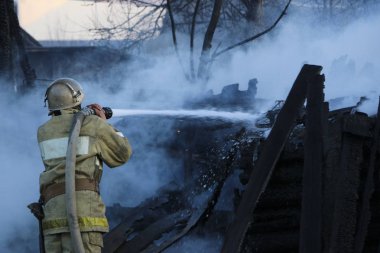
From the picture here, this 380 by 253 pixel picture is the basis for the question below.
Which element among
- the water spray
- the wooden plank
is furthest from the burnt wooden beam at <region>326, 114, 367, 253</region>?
the water spray

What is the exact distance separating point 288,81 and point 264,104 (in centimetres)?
201

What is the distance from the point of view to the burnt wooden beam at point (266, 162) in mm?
3537

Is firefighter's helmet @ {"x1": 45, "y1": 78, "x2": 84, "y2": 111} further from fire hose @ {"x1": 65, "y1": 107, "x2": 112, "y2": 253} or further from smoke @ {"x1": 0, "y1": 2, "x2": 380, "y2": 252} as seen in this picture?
smoke @ {"x1": 0, "y1": 2, "x2": 380, "y2": 252}

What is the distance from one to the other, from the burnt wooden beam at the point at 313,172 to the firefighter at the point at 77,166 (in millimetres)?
1217

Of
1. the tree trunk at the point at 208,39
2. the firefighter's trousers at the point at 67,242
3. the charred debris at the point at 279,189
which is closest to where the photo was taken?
the charred debris at the point at 279,189

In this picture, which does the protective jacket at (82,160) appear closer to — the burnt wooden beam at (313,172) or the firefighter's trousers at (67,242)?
the firefighter's trousers at (67,242)

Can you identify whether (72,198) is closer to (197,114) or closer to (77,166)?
(77,166)

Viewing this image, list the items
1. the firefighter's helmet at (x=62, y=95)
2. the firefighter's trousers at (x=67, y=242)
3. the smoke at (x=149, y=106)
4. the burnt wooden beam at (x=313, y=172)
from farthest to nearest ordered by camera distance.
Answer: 1. the smoke at (x=149, y=106)
2. the firefighter's helmet at (x=62, y=95)
3. the firefighter's trousers at (x=67, y=242)
4. the burnt wooden beam at (x=313, y=172)

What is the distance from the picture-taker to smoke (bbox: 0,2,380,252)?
600 cm

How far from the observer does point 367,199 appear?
11.9ft

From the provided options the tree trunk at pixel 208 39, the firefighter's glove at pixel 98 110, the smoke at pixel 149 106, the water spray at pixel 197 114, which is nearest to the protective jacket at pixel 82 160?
the firefighter's glove at pixel 98 110

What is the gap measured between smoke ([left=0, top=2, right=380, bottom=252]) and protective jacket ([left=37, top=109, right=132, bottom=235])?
4.56ft

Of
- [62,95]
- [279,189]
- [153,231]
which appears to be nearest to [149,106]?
[153,231]

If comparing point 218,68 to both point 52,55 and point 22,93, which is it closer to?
point 22,93
